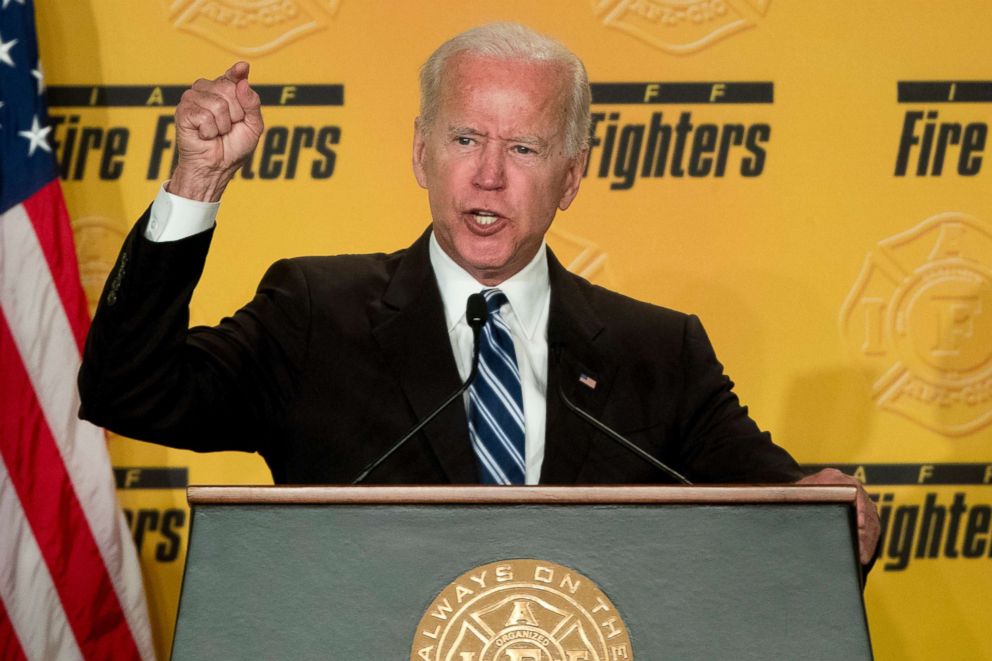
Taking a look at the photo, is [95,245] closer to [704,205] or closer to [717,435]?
[704,205]

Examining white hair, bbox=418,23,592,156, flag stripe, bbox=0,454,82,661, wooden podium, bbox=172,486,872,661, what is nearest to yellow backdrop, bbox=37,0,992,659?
flag stripe, bbox=0,454,82,661

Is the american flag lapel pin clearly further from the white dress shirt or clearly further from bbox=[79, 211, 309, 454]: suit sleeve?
bbox=[79, 211, 309, 454]: suit sleeve

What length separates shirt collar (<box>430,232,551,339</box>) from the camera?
1.88m

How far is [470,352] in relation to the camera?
1.83 m

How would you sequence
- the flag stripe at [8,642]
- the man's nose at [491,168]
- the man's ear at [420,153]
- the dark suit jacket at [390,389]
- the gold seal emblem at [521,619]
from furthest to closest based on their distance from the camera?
1. the flag stripe at [8,642]
2. the man's ear at [420,153]
3. the man's nose at [491,168]
4. the dark suit jacket at [390,389]
5. the gold seal emblem at [521,619]

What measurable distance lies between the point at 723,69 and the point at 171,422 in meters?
1.84

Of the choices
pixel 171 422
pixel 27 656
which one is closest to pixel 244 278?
pixel 27 656

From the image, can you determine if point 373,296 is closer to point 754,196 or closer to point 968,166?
point 754,196

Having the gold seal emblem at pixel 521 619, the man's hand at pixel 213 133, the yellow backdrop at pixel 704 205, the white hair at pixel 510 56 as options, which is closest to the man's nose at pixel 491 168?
the white hair at pixel 510 56

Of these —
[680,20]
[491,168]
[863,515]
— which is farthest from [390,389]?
[680,20]

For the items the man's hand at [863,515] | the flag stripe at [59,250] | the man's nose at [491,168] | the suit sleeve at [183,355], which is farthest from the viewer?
the flag stripe at [59,250]

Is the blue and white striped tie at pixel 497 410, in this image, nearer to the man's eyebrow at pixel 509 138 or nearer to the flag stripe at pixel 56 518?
the man's eyebrow at pixel 509 138

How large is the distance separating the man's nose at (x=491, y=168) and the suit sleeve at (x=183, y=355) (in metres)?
0.32

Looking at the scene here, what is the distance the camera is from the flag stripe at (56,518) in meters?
2.71
